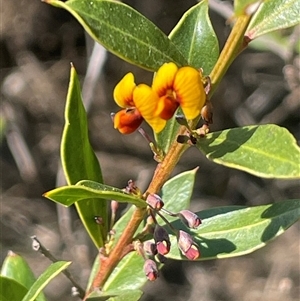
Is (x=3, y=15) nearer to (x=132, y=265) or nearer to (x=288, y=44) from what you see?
(x=288, y=44)

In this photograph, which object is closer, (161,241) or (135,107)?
(135,107)

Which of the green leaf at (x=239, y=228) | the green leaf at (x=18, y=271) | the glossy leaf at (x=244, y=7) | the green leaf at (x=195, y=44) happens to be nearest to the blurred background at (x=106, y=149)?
the green leaf at (x=18, y=271)

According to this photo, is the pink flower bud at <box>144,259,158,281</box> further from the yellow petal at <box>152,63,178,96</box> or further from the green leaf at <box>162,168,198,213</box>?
the yellow petal at <box>152,63,178,96</box>

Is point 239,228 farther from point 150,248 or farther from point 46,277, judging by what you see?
point 46,277

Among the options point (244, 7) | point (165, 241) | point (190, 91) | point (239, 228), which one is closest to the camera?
point (244, 7)

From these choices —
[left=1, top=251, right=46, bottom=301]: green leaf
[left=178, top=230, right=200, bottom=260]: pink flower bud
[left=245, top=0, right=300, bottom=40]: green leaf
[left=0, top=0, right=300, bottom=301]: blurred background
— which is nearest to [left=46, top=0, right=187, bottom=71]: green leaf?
[left=245, top=0, right=300, bottom=40]: green leaf

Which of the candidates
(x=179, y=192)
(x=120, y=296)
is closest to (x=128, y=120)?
(x=120, y=296)

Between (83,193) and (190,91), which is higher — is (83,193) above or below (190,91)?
below
